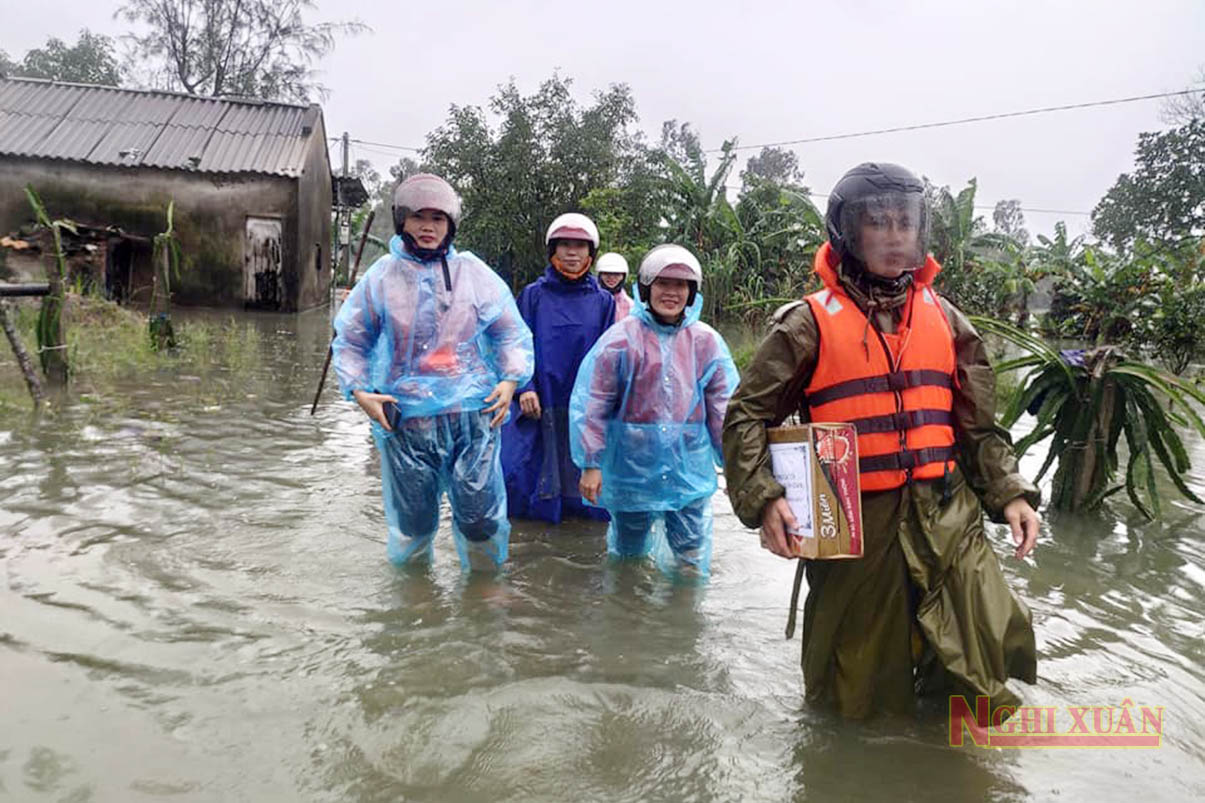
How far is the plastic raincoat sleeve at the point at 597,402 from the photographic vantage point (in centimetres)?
372

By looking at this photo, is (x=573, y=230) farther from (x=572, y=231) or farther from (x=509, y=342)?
(x=509, y=342)

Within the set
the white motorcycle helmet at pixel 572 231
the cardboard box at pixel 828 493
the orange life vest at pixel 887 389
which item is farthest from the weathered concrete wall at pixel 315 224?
the cardboard box at pixel 828 493

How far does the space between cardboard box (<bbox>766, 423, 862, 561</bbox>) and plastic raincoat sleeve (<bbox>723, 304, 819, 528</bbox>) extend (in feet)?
0.42

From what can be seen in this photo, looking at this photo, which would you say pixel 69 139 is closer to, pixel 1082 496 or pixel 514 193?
pixel 514 193

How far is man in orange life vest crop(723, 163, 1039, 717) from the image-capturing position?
241cm

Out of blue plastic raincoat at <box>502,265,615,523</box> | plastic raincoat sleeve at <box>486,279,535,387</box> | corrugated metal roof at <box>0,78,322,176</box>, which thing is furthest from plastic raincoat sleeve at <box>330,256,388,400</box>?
corrugated metal roof at <box>0,78,322,176</box>

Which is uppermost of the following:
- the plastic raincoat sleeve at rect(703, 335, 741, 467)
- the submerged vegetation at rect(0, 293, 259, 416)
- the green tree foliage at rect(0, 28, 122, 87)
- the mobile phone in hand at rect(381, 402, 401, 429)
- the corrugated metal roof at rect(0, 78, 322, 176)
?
the green tree foliage at rect(0, 28, 122, 87)

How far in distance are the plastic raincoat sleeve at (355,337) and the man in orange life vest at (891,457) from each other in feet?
5.46

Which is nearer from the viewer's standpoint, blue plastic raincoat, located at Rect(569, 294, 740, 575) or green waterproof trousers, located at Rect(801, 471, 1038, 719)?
green waterproof trousers, located at Rect(801, 471, 1038, 719)

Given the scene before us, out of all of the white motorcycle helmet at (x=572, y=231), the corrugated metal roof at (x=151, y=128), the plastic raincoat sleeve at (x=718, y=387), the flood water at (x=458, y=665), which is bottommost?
the flood water at (x=458, y=665)

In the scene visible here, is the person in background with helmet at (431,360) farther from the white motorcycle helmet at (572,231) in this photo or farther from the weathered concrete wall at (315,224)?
the weathered concrete wall at (315,224)

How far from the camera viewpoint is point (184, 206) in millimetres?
16594

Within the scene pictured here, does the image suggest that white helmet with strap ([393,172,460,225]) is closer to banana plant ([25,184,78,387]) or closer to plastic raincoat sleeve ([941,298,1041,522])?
plastic raincoat sleeve ([941,298,1041,522])

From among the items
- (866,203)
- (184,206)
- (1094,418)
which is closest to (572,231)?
(866,203)
